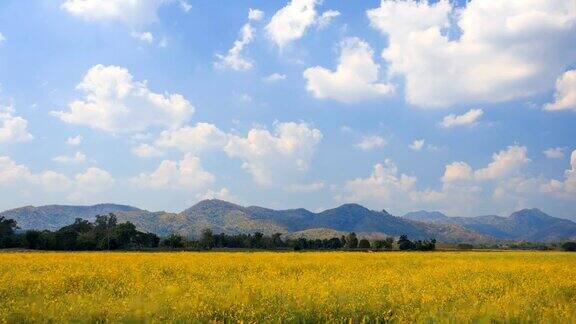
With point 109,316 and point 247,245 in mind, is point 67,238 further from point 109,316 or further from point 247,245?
point 109,316

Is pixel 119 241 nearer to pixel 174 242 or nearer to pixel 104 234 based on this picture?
pixel 104 234

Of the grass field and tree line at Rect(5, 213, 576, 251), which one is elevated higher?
tree line at Rect(5, 213, 576, 251)

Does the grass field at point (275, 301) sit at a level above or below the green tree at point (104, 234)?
below

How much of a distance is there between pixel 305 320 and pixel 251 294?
2492mm

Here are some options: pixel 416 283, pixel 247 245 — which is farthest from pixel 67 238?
pixel 416 283

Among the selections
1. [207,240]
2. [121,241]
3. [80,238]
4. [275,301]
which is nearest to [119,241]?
[121,241]

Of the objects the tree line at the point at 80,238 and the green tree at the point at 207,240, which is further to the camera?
the green tree at the point at 207,240

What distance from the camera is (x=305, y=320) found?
12.3 metres

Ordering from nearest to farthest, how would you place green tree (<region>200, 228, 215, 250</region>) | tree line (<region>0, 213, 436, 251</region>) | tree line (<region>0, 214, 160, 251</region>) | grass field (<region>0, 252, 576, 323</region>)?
grass field (<region>0, 252, 576, 323</region>) → tree line (<region>0, 214, 160, 251</region>) → tree line (<region>0, 213, 436, 251</region>) → green tree (<region>200, 228, 215, 250</region>)

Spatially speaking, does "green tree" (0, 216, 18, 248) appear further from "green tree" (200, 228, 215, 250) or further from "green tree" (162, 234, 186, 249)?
"green tree" (200, 228, 215, 250)

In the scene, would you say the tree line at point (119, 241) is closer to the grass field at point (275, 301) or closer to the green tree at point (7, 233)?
the green tree at point (7, 233)

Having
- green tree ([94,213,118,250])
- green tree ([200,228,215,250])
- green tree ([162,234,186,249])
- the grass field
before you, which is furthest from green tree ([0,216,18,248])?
the grass field

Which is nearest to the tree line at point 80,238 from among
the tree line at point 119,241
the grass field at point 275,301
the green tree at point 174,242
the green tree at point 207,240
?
the tree line at point 119,241

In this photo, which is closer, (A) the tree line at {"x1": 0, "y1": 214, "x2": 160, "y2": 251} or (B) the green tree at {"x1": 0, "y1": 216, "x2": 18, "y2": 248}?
(A) the tree line at {"x1": 0, "y1": 214, "x2": 160, "y2": 251}
